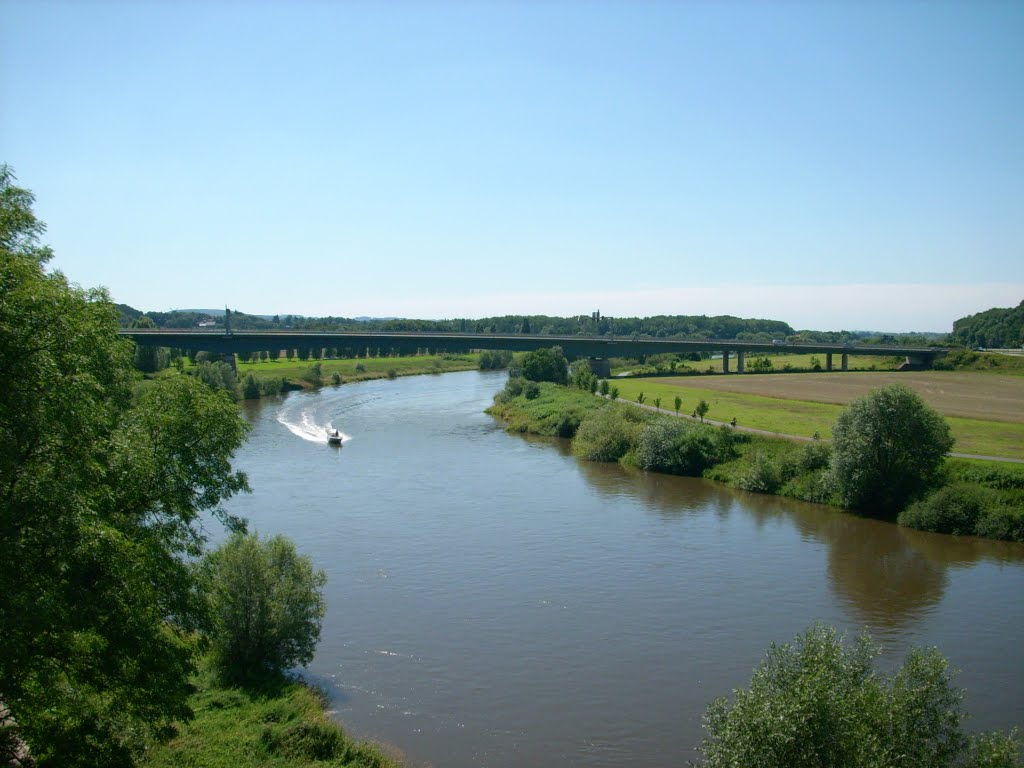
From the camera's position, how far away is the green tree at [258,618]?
1752 cm

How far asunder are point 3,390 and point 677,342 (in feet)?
289

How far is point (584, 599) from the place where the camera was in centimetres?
2295

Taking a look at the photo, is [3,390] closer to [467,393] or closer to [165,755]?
[165,755]

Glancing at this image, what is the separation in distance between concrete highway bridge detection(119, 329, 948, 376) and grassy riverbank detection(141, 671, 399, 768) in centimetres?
5406

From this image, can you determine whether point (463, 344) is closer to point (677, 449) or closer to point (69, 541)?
point (677, 449)

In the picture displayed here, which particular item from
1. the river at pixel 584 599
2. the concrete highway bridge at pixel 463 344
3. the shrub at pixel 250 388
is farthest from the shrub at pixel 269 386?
the river at pixel 584 599

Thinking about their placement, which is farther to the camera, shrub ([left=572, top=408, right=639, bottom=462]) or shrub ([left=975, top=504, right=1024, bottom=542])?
shrub ([left=572, top=408, right=639, bottom=462])

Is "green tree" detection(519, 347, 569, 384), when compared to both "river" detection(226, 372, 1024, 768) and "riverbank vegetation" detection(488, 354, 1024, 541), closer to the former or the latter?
"riverbank vegetation" detection(488, 354, 1024, 541)

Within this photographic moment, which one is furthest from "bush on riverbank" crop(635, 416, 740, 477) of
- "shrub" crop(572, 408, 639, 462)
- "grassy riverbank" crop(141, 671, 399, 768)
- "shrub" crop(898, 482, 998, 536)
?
"grassy riverbank" crop(141, 671, 399, 768)

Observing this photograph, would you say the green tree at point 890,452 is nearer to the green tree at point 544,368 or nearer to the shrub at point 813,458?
the shrub at point 813,458

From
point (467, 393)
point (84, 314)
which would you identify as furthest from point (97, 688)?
point (467, 393)

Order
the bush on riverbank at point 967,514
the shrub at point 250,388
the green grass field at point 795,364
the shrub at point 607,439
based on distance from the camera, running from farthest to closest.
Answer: the green grass field at point 795,364 < the shrub at point 250,388 < the shrub at point 607,439 < the bush on riverbank at point 967,514

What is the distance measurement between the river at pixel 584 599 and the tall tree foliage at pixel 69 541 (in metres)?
6.61

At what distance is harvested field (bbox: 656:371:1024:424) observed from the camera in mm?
55781
